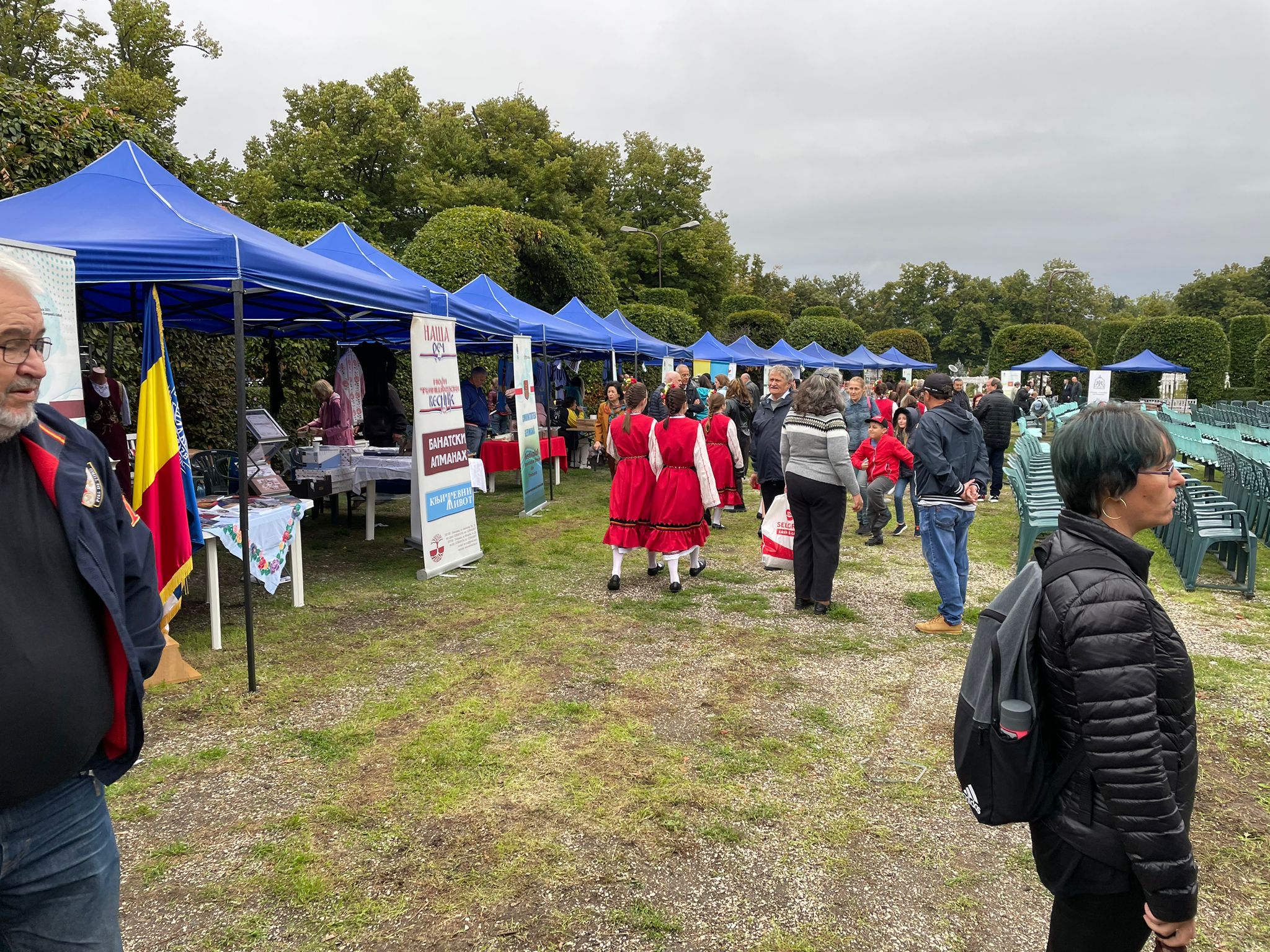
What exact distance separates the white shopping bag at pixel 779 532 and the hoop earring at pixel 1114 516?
16.9ft

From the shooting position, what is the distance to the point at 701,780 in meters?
3.78

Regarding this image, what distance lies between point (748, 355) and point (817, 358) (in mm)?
6630

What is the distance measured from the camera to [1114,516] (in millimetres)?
1729

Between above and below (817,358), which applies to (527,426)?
below

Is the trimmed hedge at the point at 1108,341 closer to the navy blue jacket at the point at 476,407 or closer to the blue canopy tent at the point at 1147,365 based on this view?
the blue canopy tent at the point at 1147,365

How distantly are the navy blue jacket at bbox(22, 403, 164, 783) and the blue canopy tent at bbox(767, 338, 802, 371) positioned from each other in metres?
25.0

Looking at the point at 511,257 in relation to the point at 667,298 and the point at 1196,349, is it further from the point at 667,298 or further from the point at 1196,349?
the point at 1196,349

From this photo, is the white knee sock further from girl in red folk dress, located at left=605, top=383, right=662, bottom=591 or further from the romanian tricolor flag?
the romanian tricolor flag

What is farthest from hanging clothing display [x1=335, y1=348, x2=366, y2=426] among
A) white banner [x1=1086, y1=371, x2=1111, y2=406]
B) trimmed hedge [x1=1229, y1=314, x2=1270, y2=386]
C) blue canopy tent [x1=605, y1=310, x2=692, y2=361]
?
trimmed hedge [x1=1229, y1=314, x2=1270, y2=386]

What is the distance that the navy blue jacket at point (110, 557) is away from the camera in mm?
1479

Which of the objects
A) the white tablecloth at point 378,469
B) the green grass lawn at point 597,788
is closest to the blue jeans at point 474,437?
the white tablecloth at point 378,469

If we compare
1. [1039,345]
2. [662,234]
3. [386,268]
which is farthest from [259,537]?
[1039,345]

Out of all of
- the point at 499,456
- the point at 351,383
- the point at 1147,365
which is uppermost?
the point at 1147,365

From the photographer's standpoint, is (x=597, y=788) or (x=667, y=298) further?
(x=667, y=298)
